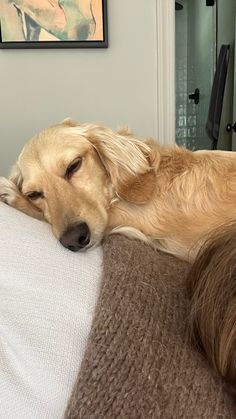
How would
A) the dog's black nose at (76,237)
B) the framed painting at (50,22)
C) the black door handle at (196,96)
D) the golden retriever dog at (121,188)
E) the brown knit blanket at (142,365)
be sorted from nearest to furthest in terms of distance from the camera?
the brown knit blanket at (142,365), the dog's black nose at (76,237), the golden retriever dog at (121,188), the framed painting at (50,22), the black door handle at (196,96)

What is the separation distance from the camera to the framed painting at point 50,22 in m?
1.85

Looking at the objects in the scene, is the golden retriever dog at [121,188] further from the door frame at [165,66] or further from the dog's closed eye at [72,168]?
the door frame at [165,66]

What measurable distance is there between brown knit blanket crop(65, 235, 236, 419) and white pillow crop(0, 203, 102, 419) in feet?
0.08

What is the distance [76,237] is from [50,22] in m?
1.31

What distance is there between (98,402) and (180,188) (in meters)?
0.53

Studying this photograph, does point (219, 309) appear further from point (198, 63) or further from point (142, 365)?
point (198, 63)

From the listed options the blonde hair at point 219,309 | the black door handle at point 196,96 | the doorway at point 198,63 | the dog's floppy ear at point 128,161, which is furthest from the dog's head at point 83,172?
the black door handle at point 196,96

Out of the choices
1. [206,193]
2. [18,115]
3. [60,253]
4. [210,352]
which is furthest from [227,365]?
[18,115]

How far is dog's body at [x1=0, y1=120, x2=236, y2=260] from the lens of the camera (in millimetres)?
907

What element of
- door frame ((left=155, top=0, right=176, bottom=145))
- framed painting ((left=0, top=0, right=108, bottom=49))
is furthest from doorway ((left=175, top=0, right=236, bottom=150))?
framed painting ((left=0, top=0, right=108, bottom=49))

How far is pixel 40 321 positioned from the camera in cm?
57

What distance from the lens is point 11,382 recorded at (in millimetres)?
537

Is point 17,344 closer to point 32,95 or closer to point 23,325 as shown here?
point 23,325

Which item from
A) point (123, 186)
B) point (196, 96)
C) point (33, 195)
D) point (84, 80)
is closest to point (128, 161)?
point (123, 186)
